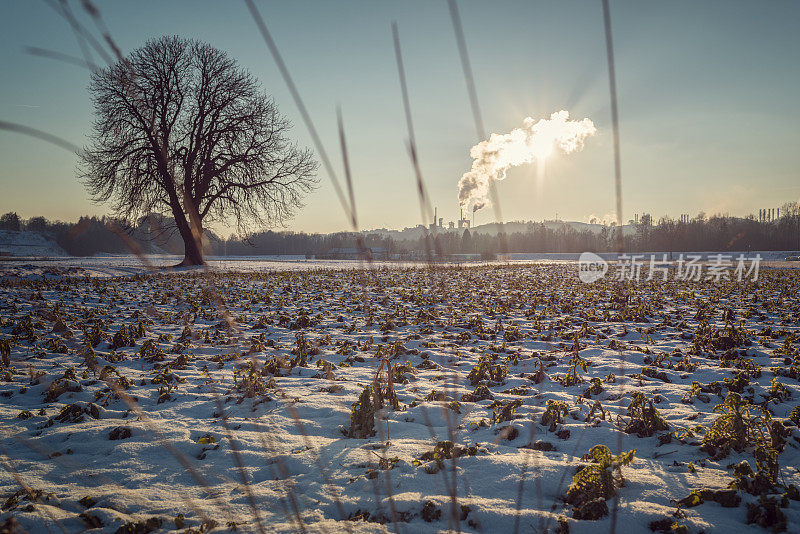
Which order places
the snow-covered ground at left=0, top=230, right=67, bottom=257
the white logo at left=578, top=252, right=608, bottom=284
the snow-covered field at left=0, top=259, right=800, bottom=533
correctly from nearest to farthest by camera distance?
the snow-covered field at left=0, top=259, right=800, bottom=533 < the white logo at left=578, top=252, right=608, bottom=284 < the snow-covered ground at left=0, top=230, right=67, bottom=257

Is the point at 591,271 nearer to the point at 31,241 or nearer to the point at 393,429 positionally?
the point at 393,429

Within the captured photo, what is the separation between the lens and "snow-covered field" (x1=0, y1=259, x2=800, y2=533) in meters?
2.26

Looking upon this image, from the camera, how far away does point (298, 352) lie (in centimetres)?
546

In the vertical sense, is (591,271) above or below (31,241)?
below

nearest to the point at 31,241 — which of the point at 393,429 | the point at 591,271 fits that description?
the point at 591,271

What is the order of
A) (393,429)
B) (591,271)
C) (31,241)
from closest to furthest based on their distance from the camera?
(393,429) < (591,271) < (31,241)

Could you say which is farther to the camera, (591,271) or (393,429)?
(591,271)

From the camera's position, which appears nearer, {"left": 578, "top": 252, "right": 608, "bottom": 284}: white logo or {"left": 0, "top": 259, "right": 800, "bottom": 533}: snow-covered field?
{"left": 0, "top": 259, "right": 800, "bottom": 533}: snow-covered field

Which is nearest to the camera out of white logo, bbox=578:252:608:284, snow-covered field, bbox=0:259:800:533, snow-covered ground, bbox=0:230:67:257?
snow-covered field, bbox=0:259:800:533

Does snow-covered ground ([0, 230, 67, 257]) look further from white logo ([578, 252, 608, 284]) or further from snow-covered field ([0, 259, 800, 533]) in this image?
snow-covered field ([0, 259, 800, 533])

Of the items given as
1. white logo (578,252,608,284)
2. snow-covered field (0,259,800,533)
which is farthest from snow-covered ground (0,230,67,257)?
snow-covered field (0,259,800,533)

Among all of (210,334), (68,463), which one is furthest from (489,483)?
(210,334)

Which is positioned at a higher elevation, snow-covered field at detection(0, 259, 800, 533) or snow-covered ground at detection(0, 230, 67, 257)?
snow-covered ground at detection(0, 230, 67, 257)

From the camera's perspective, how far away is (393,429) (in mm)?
3479
